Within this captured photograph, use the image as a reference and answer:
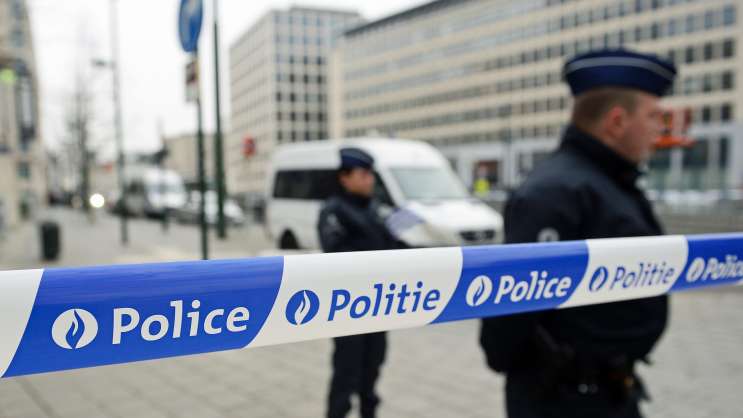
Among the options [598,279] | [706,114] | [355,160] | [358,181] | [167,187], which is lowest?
[167,187]

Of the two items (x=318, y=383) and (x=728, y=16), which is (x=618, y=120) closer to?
(x=318, y=383)

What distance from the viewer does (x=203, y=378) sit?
4.64 meters

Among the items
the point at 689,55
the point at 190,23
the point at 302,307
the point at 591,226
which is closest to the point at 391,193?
the point at 190,23

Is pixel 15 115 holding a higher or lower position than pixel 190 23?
higher

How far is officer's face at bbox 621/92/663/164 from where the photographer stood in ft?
6.26

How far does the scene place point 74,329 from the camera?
101 cm

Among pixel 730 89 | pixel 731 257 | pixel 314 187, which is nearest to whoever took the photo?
pixel 731 257

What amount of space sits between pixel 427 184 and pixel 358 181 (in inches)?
257

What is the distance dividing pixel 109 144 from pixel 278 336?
95.4 feet

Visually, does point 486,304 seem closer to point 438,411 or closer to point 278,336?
point 278,336

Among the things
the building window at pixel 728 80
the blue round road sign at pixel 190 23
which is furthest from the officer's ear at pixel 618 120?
the building window at pixel 728 80

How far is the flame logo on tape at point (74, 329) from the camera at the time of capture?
100 cm

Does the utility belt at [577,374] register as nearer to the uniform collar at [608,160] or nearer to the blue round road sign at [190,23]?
the uniform collar at [608,160]

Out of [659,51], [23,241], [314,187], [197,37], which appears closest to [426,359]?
[197,37]
